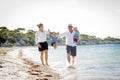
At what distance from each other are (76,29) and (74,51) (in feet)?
3.75

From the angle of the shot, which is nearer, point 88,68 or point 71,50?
point 71,50

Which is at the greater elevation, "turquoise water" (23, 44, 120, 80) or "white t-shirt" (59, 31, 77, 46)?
"white t-shirt" (59, 31, 77, 46)

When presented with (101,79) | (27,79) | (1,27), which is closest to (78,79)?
(101,79)

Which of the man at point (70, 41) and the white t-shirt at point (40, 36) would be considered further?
the man at point (70, 41)

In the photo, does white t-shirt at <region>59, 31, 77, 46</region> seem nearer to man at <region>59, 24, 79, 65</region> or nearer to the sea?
man at <region>59, 24, 79, 65</region>

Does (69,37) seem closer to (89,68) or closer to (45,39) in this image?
(45,39)

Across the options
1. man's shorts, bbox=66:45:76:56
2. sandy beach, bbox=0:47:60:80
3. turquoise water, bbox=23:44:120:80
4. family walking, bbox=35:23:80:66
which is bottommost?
turquoise water, bbox=23:44:120:80

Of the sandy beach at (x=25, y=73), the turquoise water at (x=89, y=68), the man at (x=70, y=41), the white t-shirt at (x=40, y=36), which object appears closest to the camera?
the sandy beach at (x=25, y=73)

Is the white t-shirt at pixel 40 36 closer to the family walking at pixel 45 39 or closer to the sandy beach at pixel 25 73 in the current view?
the family walking at pixel 45 39

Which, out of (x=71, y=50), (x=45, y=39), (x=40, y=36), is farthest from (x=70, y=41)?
(x=40, y=36)

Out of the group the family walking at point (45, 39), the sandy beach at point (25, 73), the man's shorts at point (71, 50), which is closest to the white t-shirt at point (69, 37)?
the family walking at point (45, 39)

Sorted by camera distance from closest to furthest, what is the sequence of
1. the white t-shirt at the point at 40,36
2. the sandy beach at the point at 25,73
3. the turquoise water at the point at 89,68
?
the sandy beach at the point at 25,73, the turquoise water at the point at 89,68, the white t-shirt at the point at 40,36

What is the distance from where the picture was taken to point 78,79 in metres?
9.08

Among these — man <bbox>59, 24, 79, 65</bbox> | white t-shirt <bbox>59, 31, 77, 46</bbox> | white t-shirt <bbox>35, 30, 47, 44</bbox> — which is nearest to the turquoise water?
man <bbox>59, 24, 79, 65</bbox>
